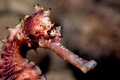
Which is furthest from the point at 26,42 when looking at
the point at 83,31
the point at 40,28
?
the point at 83,31

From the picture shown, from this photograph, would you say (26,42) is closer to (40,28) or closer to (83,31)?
(40,28)

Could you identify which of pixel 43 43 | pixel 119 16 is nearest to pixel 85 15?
pixel 119 16

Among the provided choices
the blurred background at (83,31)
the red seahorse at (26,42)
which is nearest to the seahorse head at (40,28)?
the red seahorse at (26,42)

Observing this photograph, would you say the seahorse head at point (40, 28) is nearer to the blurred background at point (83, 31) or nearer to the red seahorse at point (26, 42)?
the red seahorse at point (26, 42)

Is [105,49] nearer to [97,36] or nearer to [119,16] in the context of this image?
[97,36]

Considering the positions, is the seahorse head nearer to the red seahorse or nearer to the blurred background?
the red seahorse

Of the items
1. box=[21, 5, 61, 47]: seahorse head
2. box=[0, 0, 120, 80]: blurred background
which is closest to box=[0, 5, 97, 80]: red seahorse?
box=[21, 5, 61, 47]: seahorse head
